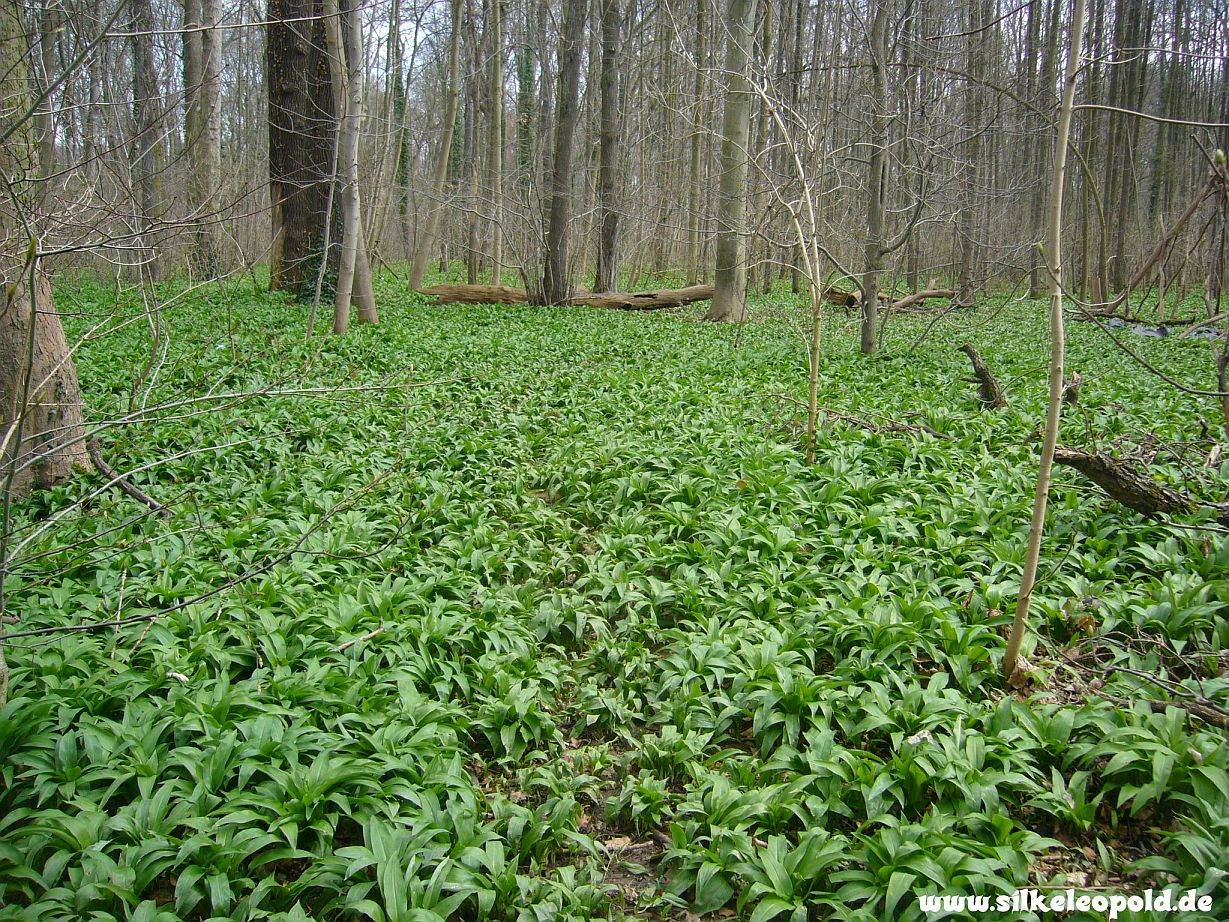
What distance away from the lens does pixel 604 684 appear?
11.9 ft

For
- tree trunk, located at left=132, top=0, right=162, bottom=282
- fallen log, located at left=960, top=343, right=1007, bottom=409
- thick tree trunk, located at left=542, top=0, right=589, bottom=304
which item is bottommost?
fallen log, located at left=960, top=343, right=1007, bottom=409

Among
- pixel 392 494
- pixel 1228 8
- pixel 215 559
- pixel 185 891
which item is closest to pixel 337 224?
pixel 392 494

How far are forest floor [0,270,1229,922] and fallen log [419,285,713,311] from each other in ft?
35.0

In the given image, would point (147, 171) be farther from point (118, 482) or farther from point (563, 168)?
A: point (563, 168)

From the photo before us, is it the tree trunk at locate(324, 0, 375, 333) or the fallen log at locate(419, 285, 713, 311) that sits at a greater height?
the tree trunk at locate(324, 0, 375, 333)

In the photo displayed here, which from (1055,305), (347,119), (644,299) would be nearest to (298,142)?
(347,119)

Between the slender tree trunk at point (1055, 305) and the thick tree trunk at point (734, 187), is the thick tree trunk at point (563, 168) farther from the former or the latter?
the slender tree trunk at point (1055, 305)

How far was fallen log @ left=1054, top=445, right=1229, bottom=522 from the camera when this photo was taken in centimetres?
420

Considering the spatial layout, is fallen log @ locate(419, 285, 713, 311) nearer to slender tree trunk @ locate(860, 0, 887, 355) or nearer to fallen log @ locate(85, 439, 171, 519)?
slender tree trunk @ locate(860, 0, 887, 355)

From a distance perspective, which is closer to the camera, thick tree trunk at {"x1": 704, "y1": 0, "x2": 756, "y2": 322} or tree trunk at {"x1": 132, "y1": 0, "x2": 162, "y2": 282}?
tree trunk at {"x1": 132, "y1": 0, "x2": 162, "y2": 282}

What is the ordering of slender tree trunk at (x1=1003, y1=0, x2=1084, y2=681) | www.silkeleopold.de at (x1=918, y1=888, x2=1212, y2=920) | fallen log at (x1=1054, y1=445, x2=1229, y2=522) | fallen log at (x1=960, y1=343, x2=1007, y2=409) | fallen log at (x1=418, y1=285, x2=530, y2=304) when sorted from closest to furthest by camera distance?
1. www.silkeleopold.de at (x1=918, y1=888, x2=1212, y2=920)
2. slender tree trunk at (x1=1003, y1=0, x2=1084, y2=681)
3. fallen log at (x1=1054, y1=445, x2=1229, y2=522)
4. fallen log at (x1=960, y1=343, x2=1007, y2=409)
5. fallen log at (x1=418, y1=285, x2=530, y2=304)

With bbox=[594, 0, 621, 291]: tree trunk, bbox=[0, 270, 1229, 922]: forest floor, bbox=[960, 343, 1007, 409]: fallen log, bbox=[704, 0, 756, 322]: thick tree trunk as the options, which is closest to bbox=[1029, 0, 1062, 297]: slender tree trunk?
bbox=[704, 0, 756, 322]: thick tree trunk

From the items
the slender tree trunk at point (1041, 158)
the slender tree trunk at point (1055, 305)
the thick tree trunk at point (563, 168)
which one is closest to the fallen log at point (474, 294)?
the thick tree trunk at point (563, 168)

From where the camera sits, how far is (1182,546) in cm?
404
